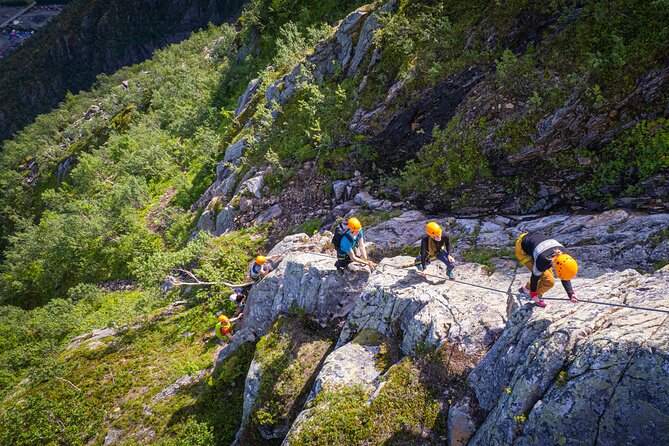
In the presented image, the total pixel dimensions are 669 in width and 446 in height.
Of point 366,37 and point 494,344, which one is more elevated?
point 366,37

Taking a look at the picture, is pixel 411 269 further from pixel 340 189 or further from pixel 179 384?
pixel 179 384

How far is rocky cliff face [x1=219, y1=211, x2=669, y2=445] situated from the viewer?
14.3 feet

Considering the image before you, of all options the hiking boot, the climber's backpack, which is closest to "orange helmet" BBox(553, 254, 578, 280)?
the hiking boot

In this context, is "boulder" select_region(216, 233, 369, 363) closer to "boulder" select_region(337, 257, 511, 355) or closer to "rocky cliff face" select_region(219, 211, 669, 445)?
"rocky cliff face" select_region(219, 211, 669, 445)

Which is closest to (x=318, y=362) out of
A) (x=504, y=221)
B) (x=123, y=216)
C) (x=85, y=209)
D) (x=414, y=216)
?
(x=414, y=216)

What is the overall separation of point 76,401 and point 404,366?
14764 millimetres

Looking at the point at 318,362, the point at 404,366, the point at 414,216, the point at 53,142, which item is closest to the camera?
the point at 404,366

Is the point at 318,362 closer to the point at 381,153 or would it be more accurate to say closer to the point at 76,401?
the point at 381,153

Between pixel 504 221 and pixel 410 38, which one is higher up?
pixel 410 38

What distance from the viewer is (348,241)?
9.45m

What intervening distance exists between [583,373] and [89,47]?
198 metres

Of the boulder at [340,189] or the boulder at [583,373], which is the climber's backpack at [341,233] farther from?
the boulder at [340,189]

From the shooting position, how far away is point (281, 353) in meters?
9.66

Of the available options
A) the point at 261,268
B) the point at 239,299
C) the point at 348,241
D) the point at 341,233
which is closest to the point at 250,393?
the point at 261,268
